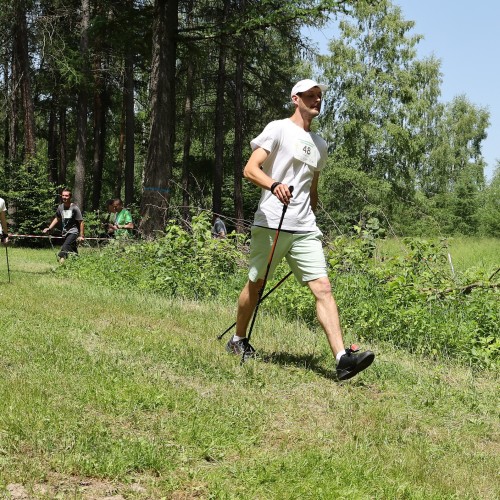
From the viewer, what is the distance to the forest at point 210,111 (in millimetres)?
14352

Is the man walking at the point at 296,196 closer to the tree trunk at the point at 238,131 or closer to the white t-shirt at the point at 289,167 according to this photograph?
the white t-shirt at the point at 289,167

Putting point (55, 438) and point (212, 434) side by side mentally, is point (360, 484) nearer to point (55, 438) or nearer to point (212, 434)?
point (212, 434)

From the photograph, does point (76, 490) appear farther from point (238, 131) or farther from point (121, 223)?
point (238, 131)

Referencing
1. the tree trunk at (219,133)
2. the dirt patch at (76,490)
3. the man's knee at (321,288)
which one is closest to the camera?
the dirt patch at (76,490)

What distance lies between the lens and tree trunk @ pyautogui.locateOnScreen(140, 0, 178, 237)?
1393 cm

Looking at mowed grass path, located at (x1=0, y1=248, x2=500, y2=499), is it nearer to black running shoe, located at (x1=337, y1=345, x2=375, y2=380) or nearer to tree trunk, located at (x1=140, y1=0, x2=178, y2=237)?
black running shoe, located at (x1=337, y1=345, x2=375, y2=380)

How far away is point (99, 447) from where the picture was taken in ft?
12.1

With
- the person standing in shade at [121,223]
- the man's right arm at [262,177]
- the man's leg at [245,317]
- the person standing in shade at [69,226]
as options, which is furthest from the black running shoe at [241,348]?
the person standing in shade at [69,226]

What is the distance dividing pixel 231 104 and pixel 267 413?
2635 cm

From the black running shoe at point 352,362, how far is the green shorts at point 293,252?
72 centimetres

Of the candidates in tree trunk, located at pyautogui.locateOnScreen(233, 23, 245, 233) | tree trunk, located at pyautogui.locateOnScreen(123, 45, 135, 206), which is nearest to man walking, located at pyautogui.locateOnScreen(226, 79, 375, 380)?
tree trunk, located at pyautogui.locateOnScreen(233, 23, 245, 233)

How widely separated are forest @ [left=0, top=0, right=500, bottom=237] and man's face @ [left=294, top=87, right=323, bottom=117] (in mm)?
2556

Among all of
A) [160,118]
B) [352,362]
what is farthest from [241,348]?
[160,118]

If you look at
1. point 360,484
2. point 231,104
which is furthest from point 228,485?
point 231,104
